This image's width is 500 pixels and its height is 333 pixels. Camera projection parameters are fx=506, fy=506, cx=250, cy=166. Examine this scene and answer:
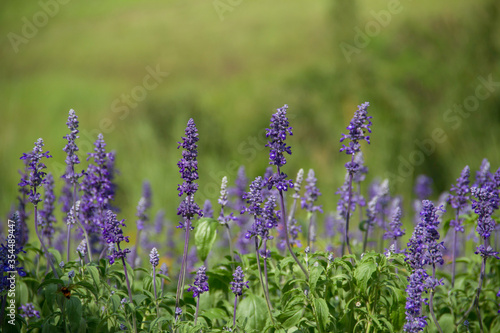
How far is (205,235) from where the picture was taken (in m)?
2.73

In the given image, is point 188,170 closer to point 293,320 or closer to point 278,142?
point 278,142

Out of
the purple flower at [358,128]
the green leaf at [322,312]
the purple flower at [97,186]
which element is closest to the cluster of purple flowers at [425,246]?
the green leaf at [322,312]

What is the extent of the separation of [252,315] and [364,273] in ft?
2.47

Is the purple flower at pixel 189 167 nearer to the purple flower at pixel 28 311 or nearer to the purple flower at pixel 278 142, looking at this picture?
the purple flower at pixel 278 142

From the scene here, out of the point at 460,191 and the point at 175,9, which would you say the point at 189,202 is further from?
the point at 175,9

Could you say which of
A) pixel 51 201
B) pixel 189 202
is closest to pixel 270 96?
pixel 51 201

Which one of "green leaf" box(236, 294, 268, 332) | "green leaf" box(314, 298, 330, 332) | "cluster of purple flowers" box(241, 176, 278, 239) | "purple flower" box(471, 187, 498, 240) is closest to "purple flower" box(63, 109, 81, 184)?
"cluster of purple flowers" box(241, 176, 278, 239)

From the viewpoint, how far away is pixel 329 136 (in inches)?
398

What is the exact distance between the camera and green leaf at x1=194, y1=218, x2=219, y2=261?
2723 mm

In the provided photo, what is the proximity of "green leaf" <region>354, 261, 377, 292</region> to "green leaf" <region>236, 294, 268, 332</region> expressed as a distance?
65 centimetres

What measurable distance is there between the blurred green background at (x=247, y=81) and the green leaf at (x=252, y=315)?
593cm

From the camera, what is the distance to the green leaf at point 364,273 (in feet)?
9.00

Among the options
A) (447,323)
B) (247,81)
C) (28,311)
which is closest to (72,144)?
(28,311)

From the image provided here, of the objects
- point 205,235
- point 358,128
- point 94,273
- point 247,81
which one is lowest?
point 94,273
